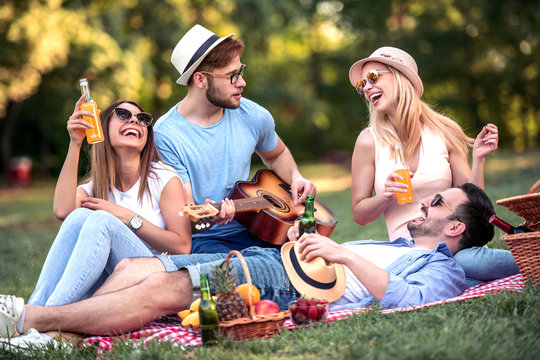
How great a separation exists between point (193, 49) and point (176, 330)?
2.39 meters

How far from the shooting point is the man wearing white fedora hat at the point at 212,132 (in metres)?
4.84

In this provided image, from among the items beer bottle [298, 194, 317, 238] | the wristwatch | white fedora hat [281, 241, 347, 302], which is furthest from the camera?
the wristwatch

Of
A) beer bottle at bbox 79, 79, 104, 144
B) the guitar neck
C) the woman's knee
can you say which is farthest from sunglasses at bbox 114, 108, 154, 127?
the woman's knee

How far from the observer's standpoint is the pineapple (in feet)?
11.0

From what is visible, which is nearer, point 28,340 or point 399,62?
point 28,340

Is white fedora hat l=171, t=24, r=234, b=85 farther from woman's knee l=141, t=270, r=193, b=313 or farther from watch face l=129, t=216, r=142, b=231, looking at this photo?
woman's knee l=141, t=270, r=193, b=313

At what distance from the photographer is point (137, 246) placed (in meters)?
3.97

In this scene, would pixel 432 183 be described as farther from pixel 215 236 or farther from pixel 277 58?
pixel 277 58

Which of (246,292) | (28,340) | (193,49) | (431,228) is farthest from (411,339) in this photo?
(193,49)

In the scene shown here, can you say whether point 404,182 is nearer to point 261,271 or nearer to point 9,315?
point 261,271

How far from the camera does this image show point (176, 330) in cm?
373

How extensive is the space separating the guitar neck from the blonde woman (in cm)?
77

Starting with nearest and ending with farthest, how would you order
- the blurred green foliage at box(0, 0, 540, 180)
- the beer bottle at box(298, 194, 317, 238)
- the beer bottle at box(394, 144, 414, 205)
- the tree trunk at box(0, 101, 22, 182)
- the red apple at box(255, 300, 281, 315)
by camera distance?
the red apple at box(255, 300, 281, 315)
the beer bottle at box(298, 194, 317, 238)
the beer bottle at box(394, 144, 414, 205)
the blurred green foliage at box(0, 0, 540, 180)
the tree trunk at box(0, 101, 22, 182)

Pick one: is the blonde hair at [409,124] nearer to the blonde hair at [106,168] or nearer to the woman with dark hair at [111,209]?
the woman with dark hair at [111,209]
